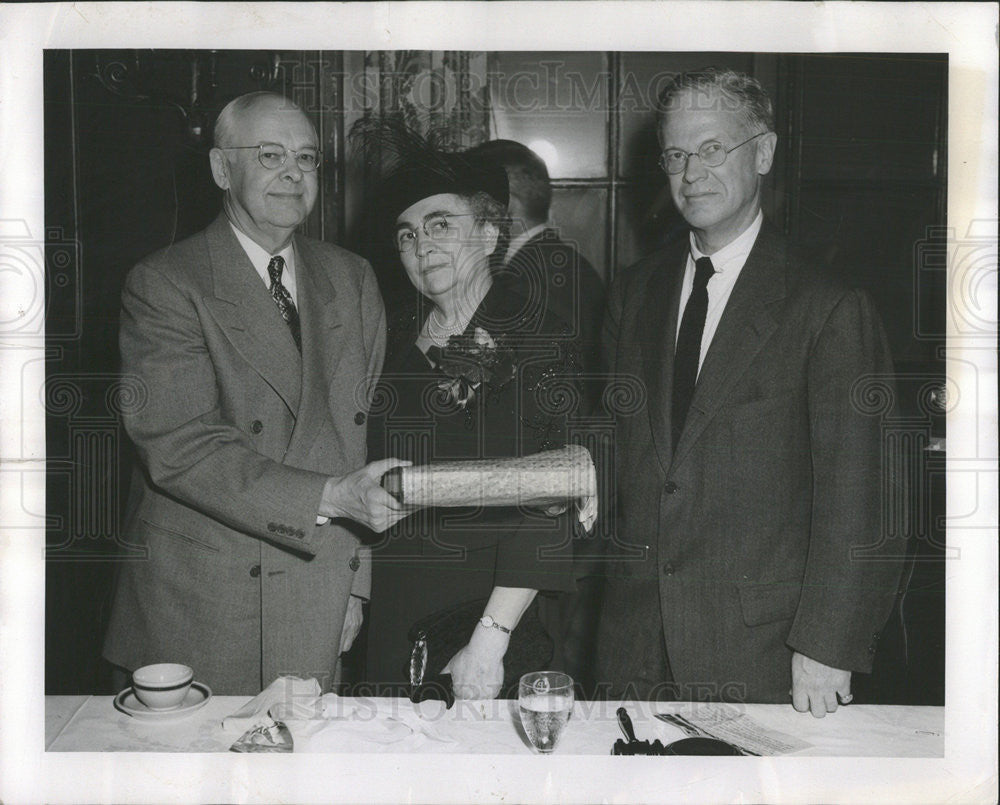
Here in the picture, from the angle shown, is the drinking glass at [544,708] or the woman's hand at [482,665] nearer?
the drinking glass at [544,708]

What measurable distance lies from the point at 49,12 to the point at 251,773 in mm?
1336

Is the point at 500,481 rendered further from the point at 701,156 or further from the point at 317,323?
the point at 701,156

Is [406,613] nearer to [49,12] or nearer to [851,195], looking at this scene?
[851,195]

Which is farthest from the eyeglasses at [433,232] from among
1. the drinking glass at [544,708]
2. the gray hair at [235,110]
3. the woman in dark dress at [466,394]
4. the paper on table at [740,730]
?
the paper on table at [740,730]

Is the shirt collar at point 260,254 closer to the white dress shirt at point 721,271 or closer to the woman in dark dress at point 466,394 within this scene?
the woman in dark dress at point 466,394

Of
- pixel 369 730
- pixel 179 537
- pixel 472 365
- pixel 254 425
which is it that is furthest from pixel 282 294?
pixel 369 730

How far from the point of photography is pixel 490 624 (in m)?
1.67

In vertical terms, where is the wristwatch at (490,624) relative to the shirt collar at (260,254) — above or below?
below

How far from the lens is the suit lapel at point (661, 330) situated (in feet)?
5.35

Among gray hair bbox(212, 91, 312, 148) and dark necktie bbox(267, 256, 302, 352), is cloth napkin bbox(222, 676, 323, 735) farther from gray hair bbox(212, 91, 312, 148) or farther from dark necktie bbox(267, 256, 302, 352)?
gray hair bbox(212, 91, 312, 148)

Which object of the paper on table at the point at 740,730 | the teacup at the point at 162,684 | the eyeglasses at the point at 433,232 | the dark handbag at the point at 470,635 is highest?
the eyeglasses at the point at 433,232

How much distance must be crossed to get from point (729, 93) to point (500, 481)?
2.45 ft

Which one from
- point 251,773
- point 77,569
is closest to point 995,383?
point 251,773

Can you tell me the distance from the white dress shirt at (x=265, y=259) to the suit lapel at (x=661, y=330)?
0.59 metres
